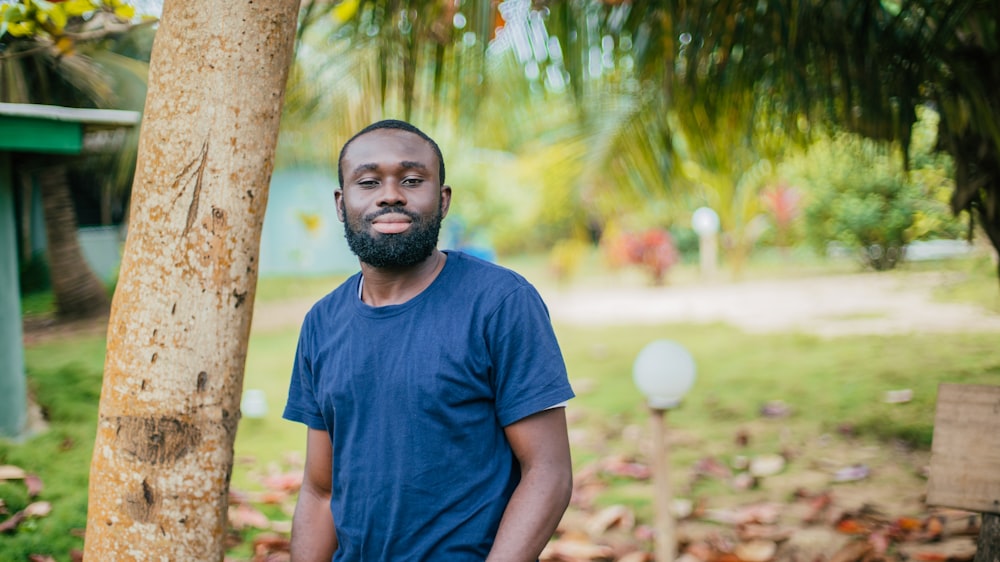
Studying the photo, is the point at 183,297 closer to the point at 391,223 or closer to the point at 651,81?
the point at 391,223

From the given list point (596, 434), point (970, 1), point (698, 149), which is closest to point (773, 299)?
point (596, 434)

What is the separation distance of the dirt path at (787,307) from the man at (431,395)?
6700 millimetres

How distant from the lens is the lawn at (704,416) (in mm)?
3781

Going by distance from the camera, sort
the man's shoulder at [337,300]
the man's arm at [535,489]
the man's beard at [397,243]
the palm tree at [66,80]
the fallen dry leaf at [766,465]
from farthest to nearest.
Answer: the fallen dry leaf at [766,465], the palm tree at [66,80], the man's shoulder at [337,300], the man's beard at [397,243], the man's arm at [535,489]

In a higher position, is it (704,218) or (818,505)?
(704,218)

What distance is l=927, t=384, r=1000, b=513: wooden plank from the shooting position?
2854mm

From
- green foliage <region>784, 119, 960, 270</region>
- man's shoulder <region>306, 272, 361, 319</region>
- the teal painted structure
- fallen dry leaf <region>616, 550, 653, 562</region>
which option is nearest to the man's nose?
man's shoulder <region>306, 272, 361, 319</region>

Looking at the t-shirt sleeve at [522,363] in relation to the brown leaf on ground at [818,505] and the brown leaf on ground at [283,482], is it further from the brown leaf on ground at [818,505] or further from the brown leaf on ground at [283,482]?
the brown leaf on ground at [283,482]

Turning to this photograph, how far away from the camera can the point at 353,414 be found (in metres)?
1.83

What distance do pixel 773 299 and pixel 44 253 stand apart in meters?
9.74

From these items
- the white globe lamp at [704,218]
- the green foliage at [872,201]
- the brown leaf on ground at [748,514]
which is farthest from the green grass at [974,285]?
the white globe lamp at [704,218]

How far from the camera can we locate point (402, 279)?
74.6 inches

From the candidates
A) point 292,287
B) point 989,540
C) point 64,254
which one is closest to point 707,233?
point 292,287

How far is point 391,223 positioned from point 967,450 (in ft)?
7.24
